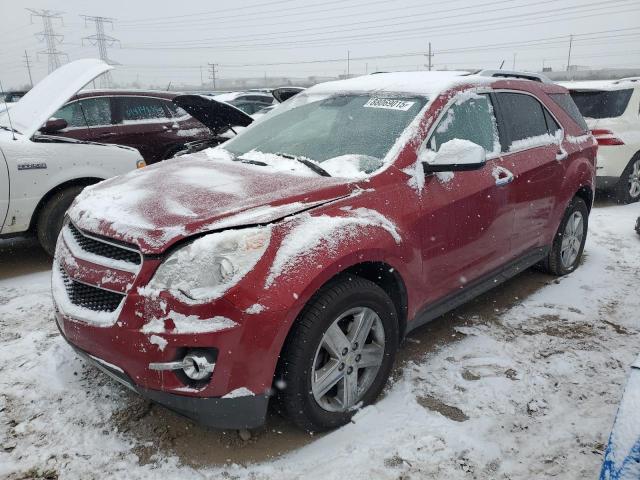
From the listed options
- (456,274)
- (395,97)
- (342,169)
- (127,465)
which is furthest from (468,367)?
(127,465)

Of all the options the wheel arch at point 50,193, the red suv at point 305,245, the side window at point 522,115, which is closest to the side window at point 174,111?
the wheel arch at point 50,193

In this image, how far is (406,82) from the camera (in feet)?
11.1

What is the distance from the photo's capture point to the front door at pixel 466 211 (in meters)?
2.89

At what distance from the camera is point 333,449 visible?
7.91 ft

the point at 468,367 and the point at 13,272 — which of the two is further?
the point at 13,272

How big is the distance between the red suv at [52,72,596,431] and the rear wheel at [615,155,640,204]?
4.57m

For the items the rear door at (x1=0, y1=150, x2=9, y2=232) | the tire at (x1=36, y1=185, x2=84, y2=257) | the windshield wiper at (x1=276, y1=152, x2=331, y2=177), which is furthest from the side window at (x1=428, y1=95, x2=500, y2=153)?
the rear door at (x1=0, y1=150, x2=9, y2=232)

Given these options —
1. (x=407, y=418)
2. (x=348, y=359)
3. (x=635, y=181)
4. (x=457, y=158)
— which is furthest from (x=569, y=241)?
→ (x=635, y=181)

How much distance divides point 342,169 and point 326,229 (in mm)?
556

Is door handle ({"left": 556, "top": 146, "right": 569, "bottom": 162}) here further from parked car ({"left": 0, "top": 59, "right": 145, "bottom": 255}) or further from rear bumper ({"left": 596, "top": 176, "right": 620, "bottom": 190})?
parked car ({"left": 0, "top": 59, "right": 145, "bottom": 255})

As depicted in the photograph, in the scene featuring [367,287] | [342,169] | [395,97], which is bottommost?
[367,287]

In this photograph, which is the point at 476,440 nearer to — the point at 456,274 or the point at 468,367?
the point at 468,367

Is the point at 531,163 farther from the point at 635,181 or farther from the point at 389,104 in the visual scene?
the point at 635,181

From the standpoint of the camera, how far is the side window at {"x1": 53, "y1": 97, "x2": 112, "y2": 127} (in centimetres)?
618
